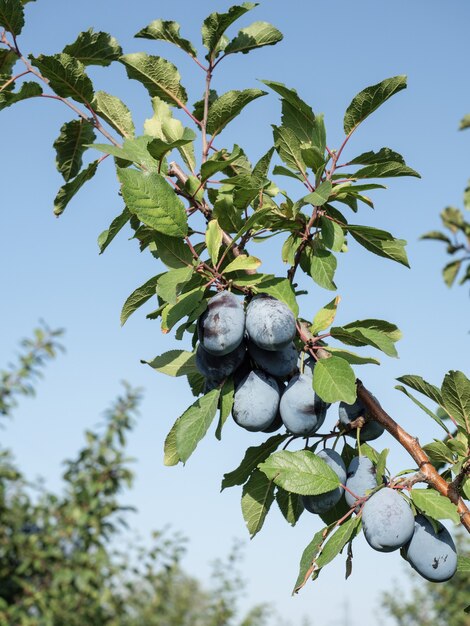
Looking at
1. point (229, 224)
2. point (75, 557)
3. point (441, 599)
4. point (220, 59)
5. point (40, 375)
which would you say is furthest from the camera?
point (441, 599)

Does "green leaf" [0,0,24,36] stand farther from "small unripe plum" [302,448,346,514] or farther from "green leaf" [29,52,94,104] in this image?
"small unripe plum" [302,448,346,514]

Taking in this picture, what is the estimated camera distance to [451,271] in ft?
8.00

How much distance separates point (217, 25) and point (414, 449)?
3.00 feet

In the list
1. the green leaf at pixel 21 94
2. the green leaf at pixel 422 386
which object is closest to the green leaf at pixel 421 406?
the green leaf at pixel 422 386

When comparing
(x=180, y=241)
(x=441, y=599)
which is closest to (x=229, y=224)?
(x=180, y=241)

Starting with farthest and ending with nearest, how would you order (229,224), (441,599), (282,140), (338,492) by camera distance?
(441,599) < (282,140) < (229,224) < (338,492)

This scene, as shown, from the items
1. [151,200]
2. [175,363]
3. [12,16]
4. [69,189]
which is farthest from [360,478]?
[12,16]

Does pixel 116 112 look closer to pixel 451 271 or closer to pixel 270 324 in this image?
pixel 270 324

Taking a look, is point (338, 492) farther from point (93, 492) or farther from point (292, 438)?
point (93, 492)

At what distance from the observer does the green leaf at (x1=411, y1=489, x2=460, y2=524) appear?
1.00 metres

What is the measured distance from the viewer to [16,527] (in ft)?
15.4

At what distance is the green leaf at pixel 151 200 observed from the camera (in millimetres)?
1035

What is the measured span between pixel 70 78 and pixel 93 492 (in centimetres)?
378

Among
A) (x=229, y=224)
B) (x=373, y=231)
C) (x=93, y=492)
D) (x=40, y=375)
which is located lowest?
(x=373, y=231)
